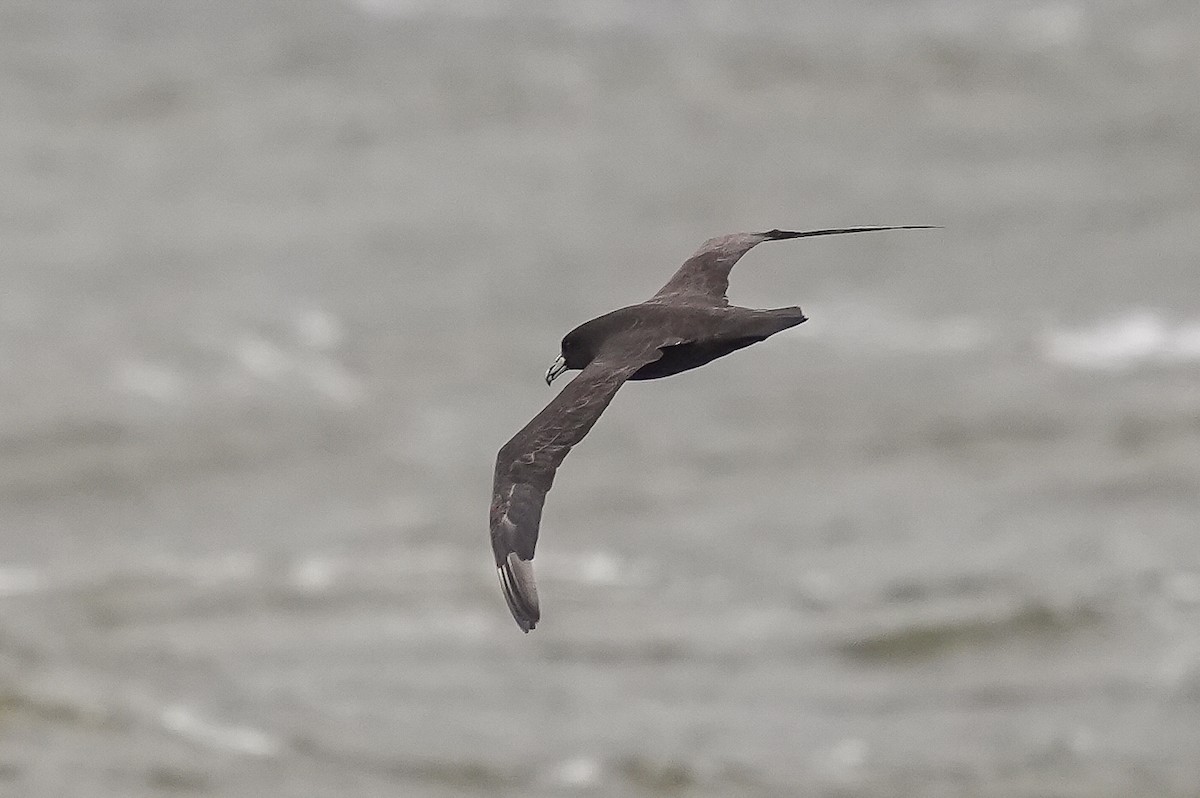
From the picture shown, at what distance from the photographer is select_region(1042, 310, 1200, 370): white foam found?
43.4 m

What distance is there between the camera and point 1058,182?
1925 inches

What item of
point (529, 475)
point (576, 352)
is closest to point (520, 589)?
point (529, 475)

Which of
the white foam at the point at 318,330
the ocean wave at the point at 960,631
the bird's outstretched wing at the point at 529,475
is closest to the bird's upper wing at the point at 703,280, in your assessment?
the bird's outstretched wing at the point at 529,475

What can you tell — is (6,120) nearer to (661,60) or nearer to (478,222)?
(478,222)

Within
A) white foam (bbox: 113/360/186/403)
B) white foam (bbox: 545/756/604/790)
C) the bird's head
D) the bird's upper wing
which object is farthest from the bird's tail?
white foam (bbox: 113/360/186/403)

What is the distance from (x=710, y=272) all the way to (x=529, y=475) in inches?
132

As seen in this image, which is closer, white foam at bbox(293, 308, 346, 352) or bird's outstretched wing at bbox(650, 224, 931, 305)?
bird's outstretched wing at bbox(650, 224, 931, 305)

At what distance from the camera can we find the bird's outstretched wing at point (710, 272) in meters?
14.0

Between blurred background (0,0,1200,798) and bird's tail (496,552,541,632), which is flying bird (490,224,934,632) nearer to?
bird's tail (496,552,541,632)

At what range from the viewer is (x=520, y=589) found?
442 inches

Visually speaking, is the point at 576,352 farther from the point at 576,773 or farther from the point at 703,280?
the point at 576,773

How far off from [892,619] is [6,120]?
26.0 m

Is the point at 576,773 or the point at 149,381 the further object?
the point at 149,381

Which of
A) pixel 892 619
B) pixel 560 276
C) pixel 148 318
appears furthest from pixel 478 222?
pixel 892 619
